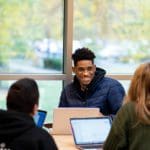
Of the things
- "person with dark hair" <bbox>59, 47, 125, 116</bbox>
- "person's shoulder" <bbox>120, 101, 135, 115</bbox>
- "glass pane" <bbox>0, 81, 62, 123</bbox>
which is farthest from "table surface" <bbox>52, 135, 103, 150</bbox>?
"glass pane" <bbox>0, 81, 62, 123</bbox>

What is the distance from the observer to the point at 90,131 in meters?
2.56

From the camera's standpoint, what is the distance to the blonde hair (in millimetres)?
1919

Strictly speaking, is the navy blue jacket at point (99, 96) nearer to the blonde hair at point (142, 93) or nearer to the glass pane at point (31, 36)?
the glass pane at point (31, 36)

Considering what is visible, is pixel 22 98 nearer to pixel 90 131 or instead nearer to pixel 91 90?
pixel 90 131

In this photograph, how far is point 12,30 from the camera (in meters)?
3.90

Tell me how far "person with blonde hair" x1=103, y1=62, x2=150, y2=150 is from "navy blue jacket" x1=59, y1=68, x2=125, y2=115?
1.27 m

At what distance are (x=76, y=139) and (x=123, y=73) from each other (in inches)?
69.3

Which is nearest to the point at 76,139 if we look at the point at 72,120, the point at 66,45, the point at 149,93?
the point at 72,120

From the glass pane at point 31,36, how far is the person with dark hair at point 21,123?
222 cm

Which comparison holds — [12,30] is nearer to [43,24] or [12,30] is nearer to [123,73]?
[43,24]

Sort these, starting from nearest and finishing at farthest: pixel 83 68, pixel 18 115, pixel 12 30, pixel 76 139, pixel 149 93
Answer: pixel 18 115, pixel 149 93, pixel 76 139, pixel 83 68, pixel 12 30

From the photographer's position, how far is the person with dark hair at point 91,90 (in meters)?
3.30

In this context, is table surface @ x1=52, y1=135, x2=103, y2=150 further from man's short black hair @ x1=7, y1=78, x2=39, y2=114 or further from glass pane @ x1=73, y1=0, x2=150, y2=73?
glass pane @ x1=73, y1=0, x2=150, y2=73

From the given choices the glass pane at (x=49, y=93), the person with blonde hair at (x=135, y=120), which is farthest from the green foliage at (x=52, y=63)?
the person with blonde hair at (x=135, y=120)
